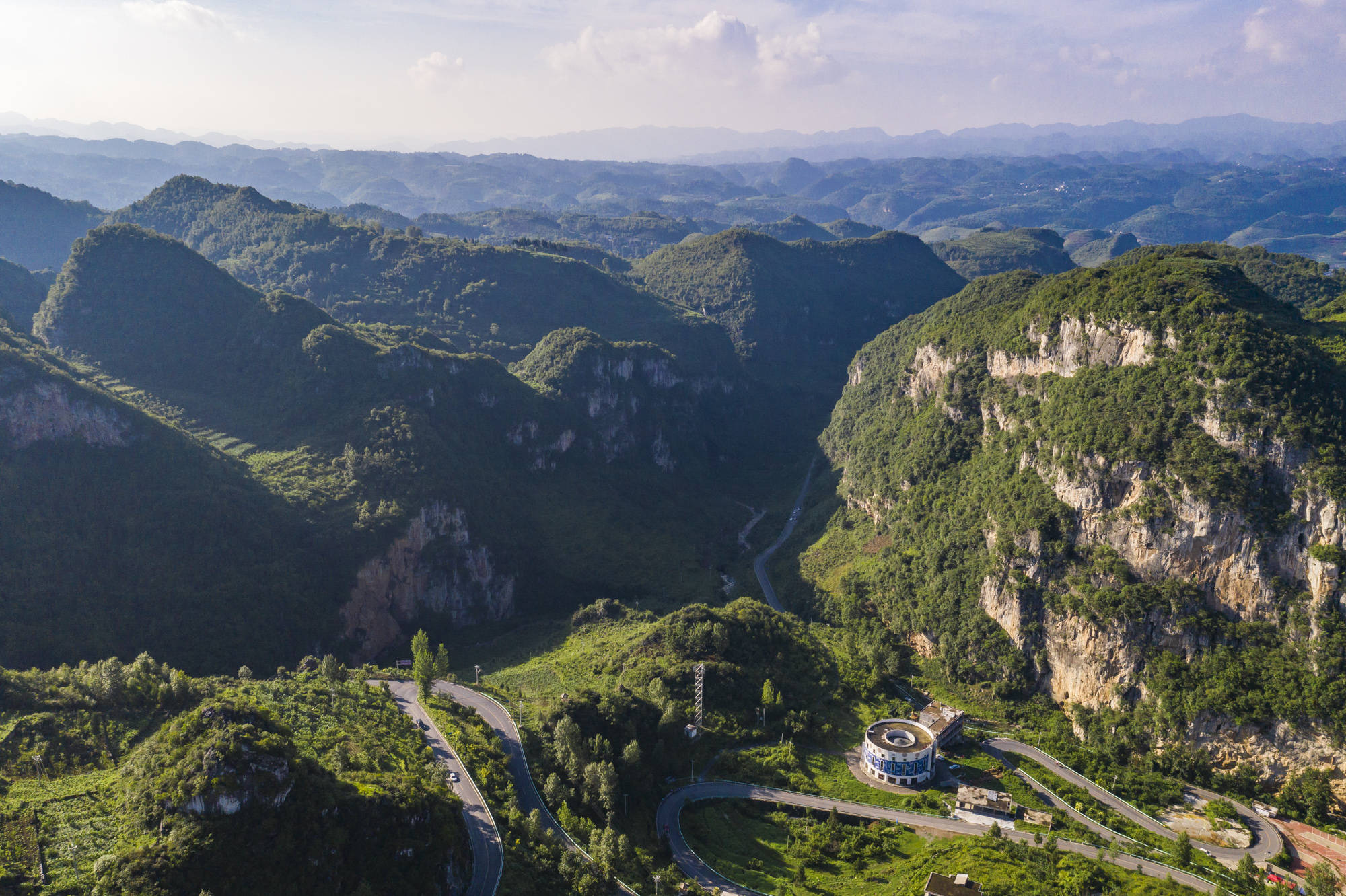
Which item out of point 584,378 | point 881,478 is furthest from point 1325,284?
point 584,378

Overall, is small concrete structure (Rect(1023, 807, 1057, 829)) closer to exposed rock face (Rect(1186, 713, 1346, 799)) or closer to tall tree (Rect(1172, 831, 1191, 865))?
tall tree (Rect(1172, 831, 1191, 865))

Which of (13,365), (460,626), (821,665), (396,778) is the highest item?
(13,365)

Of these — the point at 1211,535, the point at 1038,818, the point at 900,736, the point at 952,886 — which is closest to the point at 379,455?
the point at 900,736

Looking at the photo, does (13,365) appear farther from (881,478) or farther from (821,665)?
(881,478)

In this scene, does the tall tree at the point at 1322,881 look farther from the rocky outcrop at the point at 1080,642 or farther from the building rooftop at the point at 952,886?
the building rooftop at the point at 952,886

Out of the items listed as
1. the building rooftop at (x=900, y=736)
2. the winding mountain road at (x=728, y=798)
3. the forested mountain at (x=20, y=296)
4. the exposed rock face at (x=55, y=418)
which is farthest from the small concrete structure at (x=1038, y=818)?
the forested mountain at (x=20, y=296)

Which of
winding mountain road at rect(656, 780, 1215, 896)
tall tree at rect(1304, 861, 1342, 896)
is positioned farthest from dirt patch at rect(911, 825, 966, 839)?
tall tree at rect(1304, 861, 1342, 896)
